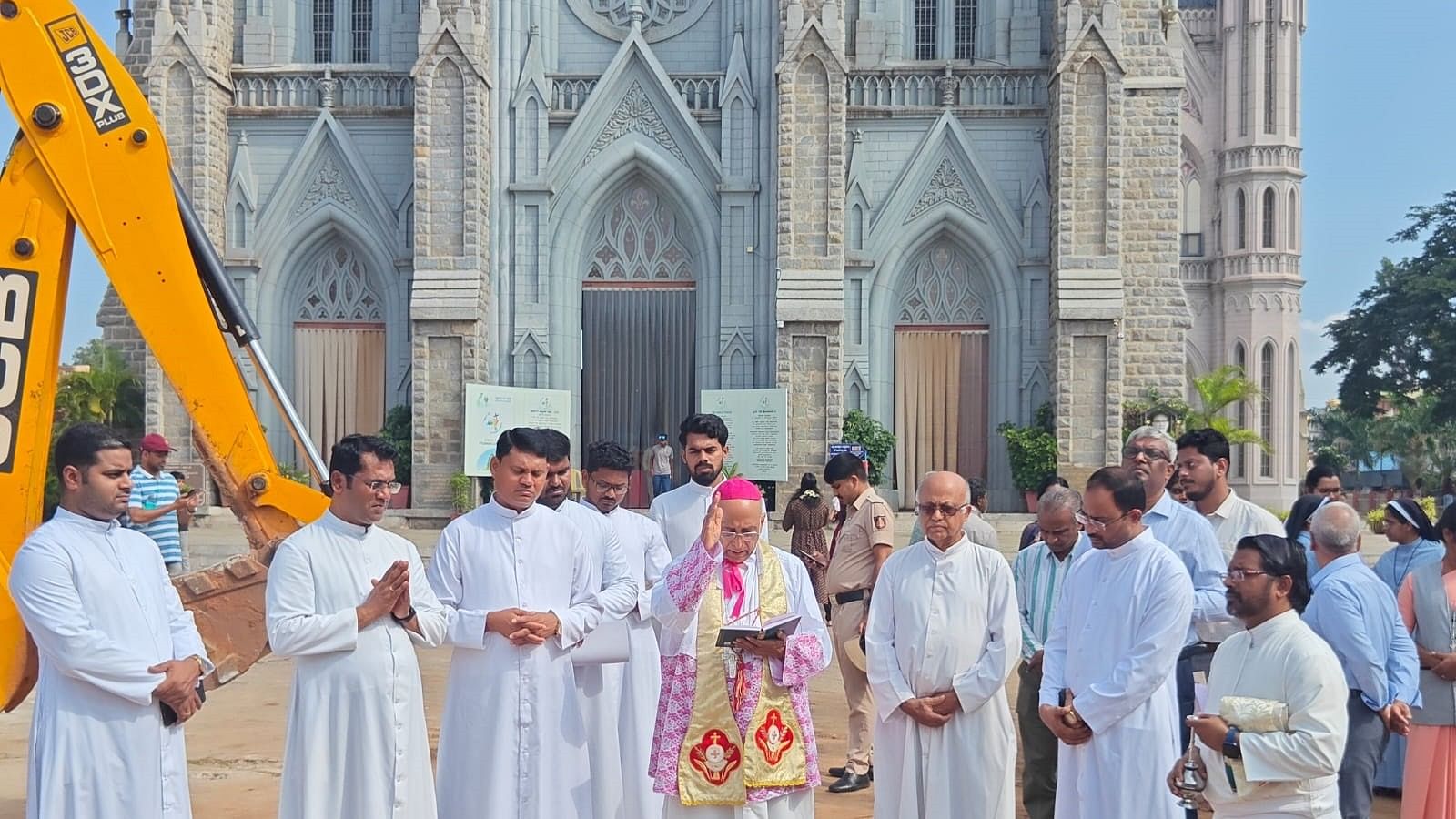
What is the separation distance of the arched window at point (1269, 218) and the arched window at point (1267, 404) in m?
2.73

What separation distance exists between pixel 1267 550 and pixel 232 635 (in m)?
4.85

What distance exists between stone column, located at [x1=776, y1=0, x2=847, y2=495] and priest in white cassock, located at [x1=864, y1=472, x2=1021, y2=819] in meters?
16.4

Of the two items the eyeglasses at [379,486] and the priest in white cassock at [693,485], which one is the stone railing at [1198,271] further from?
the eyeglasses at [379,486]

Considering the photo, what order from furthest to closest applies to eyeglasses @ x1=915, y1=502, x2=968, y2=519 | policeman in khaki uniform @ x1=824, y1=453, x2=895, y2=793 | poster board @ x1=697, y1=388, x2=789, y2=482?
poster board @ x1=697, y1=388, x2=789, y2=482 → policeman in khaki uniform @ x1=824, y1=453, x2=895, y2=793 → eyeglasses @ x1=915, y1=502, x2=968, y2=519

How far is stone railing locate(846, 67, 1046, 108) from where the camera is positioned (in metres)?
23.8

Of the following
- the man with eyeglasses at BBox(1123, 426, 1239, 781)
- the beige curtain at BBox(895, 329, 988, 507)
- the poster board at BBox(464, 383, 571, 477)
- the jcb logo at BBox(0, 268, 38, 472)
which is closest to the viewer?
the jcb logo at BBox(0, 268, 38, 472)

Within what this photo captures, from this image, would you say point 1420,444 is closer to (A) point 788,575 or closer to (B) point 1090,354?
(B) point 1090,354

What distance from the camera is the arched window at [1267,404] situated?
116ft

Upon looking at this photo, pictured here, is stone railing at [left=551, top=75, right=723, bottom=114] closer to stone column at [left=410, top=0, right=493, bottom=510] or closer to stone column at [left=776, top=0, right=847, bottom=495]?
stone column at [left=410, top=0, right=493, bottom=510]

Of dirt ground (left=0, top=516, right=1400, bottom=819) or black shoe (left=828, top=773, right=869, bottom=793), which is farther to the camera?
black shoe (left=828, top=773, right=869, bottom=793)

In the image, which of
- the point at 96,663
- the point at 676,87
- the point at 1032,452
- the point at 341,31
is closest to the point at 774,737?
the point at 96,663

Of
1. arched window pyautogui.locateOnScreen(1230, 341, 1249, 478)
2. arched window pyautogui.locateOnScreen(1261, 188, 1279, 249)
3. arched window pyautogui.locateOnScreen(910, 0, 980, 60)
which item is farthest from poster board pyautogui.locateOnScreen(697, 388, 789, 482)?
arched window pyautogui.locateOnScreen(1261, 188, 1279, 249)

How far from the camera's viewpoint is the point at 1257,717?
14.5ft

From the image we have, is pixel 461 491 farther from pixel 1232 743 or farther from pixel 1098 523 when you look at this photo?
pixel 1232 743
